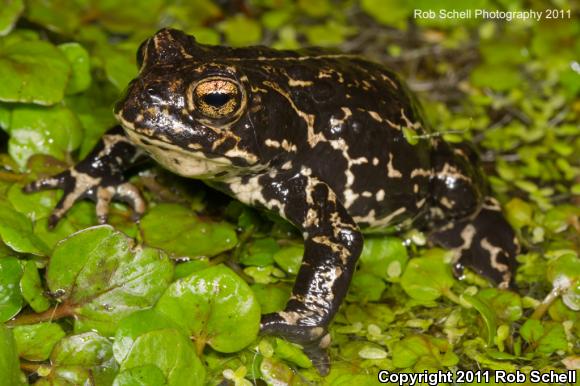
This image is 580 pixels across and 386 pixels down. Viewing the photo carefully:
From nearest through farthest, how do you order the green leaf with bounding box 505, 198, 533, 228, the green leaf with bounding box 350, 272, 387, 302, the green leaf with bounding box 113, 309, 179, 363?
the green leaf with bounding box 113, 309, 179, 363 → the green leaf with bounding box 350, 272, 387, 302 → the green leaf with bounding box 505, 198, 533, 228

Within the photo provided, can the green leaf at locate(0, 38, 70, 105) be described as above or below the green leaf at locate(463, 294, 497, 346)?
above

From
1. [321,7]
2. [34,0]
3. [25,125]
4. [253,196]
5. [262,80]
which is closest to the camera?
[262,80]

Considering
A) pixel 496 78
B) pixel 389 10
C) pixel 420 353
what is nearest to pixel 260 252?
pixel 420 353

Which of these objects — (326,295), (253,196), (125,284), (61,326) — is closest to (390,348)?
(326,295)

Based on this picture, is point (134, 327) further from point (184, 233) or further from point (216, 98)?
point (216, 98)

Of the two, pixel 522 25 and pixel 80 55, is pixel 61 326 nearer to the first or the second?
pixel 80 55

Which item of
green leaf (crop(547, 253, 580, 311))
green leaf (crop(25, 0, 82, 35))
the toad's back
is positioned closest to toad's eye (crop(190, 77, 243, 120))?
the toad's back

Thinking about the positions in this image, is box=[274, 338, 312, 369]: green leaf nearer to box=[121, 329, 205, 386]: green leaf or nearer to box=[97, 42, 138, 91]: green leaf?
box=[121, 329, 205, 386]: green leaf
